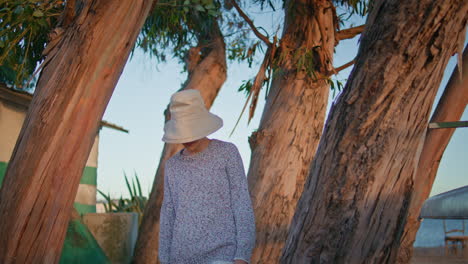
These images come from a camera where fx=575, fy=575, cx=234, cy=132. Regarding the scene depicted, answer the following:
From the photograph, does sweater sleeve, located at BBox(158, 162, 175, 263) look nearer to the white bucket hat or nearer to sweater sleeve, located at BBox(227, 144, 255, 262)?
the white bucket hat

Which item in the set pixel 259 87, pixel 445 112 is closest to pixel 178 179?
pixel 445 112

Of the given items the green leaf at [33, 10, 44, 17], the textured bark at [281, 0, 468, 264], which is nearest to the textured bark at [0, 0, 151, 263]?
the green leaf at [33, 10, 44, 17]

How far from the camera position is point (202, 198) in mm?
3010

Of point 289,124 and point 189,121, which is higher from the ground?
point 289,124

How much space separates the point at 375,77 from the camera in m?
2.82

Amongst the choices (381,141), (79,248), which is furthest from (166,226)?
(79,248)

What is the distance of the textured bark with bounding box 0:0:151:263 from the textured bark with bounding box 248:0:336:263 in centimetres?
255

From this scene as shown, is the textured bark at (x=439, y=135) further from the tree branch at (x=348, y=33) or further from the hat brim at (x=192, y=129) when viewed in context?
the hat brim at (x=192, y=129)

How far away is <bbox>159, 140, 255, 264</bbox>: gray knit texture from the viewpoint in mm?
2922

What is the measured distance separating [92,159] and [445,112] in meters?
6.97

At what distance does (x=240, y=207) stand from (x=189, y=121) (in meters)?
0.55

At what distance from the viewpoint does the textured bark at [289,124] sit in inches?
246

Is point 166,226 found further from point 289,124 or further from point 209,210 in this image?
point 289,124

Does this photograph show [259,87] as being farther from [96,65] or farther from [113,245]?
[113,245]
